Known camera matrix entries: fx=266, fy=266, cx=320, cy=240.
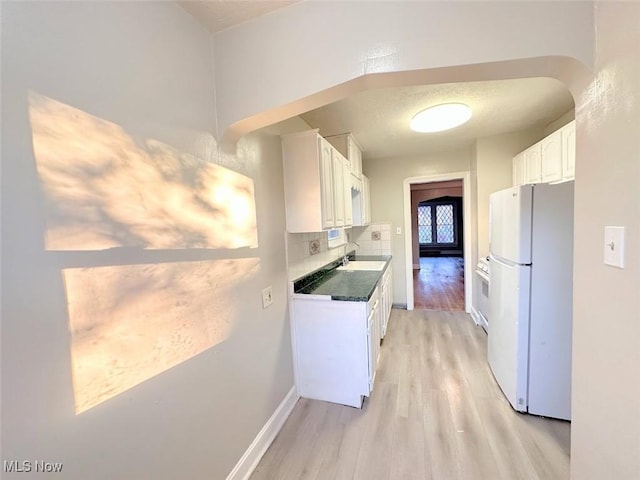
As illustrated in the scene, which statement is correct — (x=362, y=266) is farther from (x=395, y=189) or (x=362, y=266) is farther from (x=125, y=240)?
(x=125, y=240)

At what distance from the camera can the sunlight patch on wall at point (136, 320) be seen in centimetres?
80

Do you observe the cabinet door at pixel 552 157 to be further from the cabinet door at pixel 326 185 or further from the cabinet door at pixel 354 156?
the cabinet door at pixel 326 185

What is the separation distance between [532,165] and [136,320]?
3.56 metres

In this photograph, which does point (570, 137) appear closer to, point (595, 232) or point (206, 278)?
point (595, 232)

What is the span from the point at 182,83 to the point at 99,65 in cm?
36

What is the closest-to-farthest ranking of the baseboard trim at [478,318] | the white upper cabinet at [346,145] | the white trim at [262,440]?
the white trim at [262,440], the white upper cabinet at [346,145], the baseboard trim at [478,318]

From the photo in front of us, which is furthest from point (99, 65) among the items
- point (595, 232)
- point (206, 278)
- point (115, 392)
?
point (595, 232)

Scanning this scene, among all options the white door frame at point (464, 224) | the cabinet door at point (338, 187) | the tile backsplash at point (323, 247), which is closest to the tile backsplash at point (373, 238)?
the tile backsplash at point (323, 247)

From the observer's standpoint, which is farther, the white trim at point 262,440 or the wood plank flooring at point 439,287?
the wood plank flooring at point 439,287

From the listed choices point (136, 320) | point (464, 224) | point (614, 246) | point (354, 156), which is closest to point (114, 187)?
point (136, 320)

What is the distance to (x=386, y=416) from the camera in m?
1.93

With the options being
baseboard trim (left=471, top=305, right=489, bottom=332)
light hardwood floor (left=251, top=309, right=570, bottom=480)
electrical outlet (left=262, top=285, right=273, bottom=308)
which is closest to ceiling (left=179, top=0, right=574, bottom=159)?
electrical outlet (left=262, top=285, right=273, bottom=308)

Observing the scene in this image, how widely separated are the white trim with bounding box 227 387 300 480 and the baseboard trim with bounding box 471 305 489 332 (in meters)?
2.55

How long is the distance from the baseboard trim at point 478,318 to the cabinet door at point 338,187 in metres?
2.31
